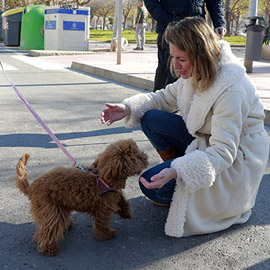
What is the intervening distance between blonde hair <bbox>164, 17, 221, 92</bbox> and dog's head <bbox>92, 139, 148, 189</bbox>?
61 centimetres

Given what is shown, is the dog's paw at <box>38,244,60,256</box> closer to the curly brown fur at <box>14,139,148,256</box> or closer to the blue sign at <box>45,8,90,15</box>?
the curly brown fur at <box>14,139,148,256</box>

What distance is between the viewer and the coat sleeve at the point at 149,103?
328cm

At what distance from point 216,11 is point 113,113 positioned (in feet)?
8.31

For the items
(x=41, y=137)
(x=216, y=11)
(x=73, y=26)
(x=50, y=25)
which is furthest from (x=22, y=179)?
(x=50, y=25)

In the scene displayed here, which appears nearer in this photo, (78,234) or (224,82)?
(224,82)

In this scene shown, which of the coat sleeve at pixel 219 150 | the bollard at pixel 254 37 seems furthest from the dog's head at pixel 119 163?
the bollard at pixel 254 37

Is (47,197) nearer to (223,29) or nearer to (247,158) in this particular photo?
(247,158)

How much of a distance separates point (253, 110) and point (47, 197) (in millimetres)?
1445

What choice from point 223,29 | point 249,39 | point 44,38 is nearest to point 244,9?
point 44,38

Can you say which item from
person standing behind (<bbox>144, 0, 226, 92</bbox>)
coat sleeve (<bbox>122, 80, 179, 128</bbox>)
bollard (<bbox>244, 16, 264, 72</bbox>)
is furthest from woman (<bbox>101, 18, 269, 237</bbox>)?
bollard (<bbox>244, 16, 264, 72</bbox>)

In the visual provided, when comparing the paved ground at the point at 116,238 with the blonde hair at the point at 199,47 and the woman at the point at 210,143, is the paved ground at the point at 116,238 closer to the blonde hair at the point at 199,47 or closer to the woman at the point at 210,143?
the woman at the point at 210,143

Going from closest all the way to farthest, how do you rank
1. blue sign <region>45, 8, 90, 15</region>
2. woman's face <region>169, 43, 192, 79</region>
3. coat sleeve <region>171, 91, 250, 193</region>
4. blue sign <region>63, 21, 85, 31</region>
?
coat sleeve <region>171, 91, 250, 193</region>, woman's face <region>169, 43, 192, 79</region>, blue sign <region>45, 8, 90, 15</region>, blue sign <region>63, 21, 85, 31</region>

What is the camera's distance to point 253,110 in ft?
9.02

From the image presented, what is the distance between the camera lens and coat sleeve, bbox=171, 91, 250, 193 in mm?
2523
